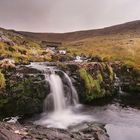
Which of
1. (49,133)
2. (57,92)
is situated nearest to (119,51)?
(57,92)

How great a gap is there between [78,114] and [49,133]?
428 inches

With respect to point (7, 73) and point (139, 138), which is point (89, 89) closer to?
point (7, 73)

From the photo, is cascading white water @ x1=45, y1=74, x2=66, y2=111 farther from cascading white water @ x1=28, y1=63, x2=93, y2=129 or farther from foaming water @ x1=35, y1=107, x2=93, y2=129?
foaming water @ x1=35, y1=107, x2=93, y2=129

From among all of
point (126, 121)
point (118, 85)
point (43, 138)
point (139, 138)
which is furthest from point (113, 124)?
point (118, 85)

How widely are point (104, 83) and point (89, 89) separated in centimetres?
410

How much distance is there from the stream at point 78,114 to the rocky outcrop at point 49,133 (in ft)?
5.11

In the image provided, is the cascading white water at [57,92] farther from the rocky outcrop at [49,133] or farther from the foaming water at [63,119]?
the rocky outcrop at [49,133]

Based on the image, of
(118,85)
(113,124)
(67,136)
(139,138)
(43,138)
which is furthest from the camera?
(118,85)

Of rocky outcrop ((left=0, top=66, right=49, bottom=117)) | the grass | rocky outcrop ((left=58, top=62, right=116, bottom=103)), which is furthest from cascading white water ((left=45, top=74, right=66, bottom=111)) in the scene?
the grass

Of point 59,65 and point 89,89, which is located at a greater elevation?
point 59,65

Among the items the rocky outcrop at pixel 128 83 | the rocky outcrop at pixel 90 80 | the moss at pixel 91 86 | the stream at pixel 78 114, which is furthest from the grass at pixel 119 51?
the stream at pixel 78 114

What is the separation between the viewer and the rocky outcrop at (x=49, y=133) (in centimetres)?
2277

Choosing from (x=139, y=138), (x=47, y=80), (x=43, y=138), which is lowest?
(x=139, y=138)

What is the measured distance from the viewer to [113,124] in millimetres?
32844
